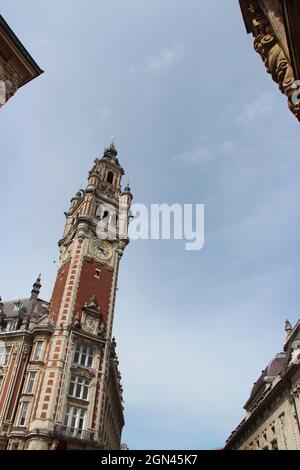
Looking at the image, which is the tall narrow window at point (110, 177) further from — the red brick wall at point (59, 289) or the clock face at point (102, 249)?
the red brick wall at point (59, 289)

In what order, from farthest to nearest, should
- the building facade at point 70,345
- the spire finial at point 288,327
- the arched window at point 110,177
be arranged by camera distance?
the arched window at point 110,177 → the spire finial at point 288,327 → the building facade at point 70,345

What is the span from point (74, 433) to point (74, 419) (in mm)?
1355

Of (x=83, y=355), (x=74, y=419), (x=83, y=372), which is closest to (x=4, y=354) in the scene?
(x=83, y=355)

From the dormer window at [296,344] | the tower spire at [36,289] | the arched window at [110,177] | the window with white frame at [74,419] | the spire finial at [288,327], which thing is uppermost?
the arched window at [110,177]

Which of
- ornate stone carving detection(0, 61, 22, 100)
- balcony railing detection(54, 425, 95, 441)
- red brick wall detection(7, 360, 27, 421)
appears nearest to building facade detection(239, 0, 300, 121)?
ornate stone carving detection(0, 61, 22, 100)

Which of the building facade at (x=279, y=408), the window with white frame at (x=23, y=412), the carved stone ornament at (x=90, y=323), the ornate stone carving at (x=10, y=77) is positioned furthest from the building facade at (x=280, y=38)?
the window with white frame at (x=23, y=412)

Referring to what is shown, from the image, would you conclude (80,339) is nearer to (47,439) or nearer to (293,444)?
(47,439)

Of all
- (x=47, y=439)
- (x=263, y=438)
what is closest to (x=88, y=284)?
(x=47, y=439)

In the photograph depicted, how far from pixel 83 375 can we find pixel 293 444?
21504mm

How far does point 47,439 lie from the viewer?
116ft

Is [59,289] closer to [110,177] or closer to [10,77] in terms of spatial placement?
[110,177]

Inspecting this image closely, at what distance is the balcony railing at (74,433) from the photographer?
118 feet

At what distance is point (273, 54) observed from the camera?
27.3 feet

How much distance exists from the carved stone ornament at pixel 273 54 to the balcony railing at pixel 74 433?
36335 mm
